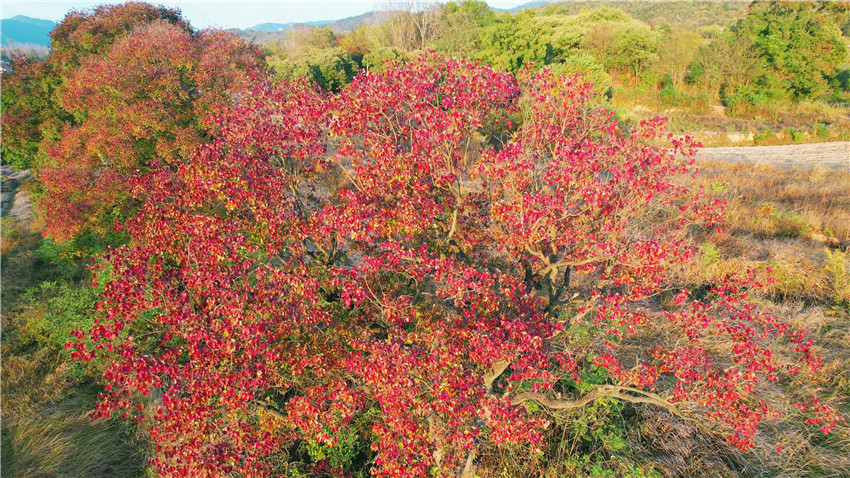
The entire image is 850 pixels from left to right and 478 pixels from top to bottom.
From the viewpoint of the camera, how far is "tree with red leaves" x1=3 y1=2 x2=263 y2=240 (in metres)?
8.73

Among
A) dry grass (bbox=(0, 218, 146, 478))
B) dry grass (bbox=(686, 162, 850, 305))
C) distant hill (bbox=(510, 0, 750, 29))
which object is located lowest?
dry grass (bbox=(0, 218, 146, 478))

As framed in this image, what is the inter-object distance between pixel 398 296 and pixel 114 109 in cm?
870

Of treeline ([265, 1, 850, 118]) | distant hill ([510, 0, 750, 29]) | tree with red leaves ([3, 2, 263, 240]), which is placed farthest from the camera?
distant hill ([510, 0, 750, 29])

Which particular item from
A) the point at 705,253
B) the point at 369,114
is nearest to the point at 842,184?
the point at 705,253

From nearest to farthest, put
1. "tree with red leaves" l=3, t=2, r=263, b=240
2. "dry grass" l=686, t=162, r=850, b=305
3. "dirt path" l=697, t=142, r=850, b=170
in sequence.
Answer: "tree with red leaves" l=3, t=2, r=263, b=240 < "dry grass" l=686, t=162, r=850, b=305 < "dirt path" l=697, t=142, r=850, b=170

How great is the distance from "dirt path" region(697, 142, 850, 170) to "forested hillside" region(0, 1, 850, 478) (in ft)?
27.9

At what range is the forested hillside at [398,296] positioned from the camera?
164 inches

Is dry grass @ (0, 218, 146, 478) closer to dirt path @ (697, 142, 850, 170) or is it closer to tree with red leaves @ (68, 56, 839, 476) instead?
tree with red leaves @ (68, 56, 839, 476)

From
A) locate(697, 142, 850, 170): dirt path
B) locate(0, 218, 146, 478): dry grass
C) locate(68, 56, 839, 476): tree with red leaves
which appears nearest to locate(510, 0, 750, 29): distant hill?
locate(697, 142, 850, 170): dirt path

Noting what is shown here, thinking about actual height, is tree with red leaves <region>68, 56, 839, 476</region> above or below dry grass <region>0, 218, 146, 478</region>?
above

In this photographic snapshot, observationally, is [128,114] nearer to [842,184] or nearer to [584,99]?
[584,99]

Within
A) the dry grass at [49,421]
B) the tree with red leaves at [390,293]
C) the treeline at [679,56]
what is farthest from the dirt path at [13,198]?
the tree with red leaves at [390,293]

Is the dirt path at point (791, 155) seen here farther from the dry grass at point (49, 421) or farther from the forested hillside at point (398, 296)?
the dry grass at point (49, 421)

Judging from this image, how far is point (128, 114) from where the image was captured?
8984 millimetres
